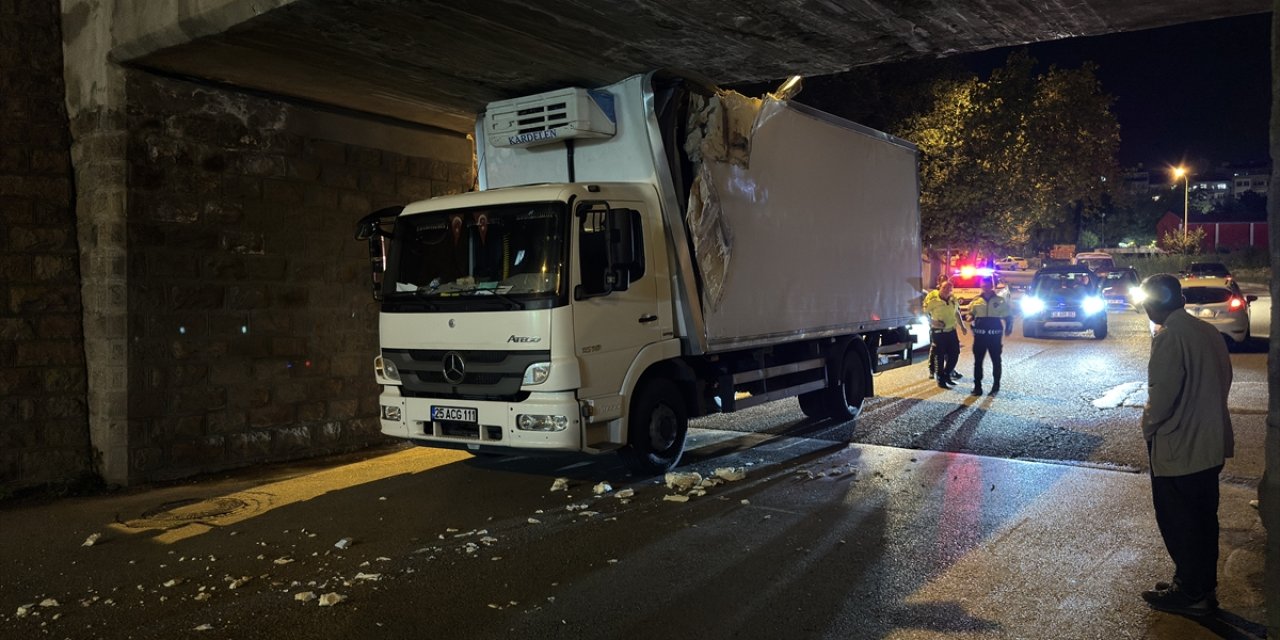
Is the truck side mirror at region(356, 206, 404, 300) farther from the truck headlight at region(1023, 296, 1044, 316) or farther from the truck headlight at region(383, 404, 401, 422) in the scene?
the truck headlight at region(1023, 296, 1044, 316)

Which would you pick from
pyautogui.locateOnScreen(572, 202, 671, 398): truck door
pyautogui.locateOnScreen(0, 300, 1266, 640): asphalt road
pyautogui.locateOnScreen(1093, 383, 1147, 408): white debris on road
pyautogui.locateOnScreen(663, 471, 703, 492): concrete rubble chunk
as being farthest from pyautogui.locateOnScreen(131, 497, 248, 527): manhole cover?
pyautogui.locateOnScreen(1093, 383, 1147, 408): white debris on road

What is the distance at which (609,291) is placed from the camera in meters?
7.02

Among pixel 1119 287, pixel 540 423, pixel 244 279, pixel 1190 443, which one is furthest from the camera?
pixel 1119 287

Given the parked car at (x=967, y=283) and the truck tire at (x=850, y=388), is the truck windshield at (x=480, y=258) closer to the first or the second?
the truck tire at (x=850, y=388)

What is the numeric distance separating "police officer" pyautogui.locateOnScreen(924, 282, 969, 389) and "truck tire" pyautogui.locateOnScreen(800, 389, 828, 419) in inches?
139

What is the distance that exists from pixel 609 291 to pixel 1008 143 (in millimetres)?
19919

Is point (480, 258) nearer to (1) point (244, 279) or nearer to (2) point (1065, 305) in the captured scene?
(1) point (244, 279)

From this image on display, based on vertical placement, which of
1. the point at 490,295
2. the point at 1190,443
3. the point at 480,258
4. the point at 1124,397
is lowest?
the point at 1124,397

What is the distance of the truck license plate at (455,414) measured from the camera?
7.05m

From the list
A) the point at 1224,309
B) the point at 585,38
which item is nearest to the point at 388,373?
the point at 585,38

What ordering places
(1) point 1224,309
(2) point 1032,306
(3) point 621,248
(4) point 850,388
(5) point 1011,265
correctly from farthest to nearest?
1. (5) point 1011,265
2. (2) point 1032,306
3. (1) point 1224,309
4. (4) point 850,388
5. (3) point 621,248

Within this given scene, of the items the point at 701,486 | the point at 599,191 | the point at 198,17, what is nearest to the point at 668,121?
the point at 599,191

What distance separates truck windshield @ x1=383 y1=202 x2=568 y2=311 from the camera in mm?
6902

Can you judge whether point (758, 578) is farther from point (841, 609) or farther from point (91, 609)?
point (91, 609)
